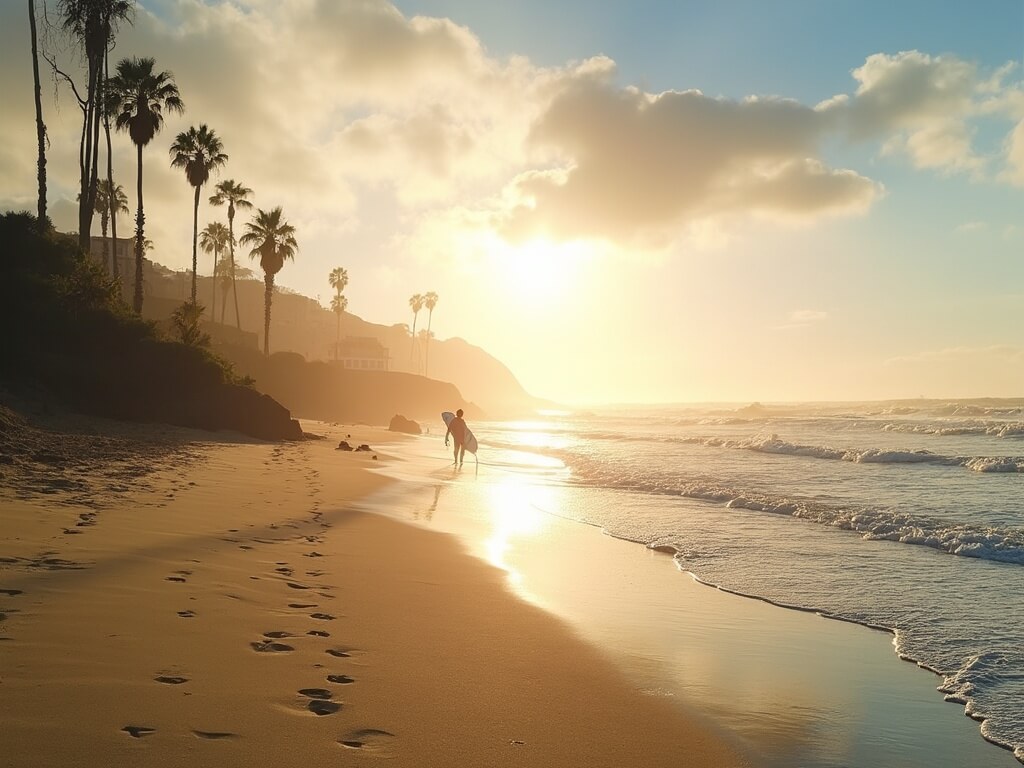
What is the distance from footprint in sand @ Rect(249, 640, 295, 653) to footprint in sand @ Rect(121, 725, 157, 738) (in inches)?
51.7

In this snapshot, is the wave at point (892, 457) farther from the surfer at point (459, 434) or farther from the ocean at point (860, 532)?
the surfer at point (459, 434)

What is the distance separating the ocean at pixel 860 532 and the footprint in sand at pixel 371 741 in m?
4.12

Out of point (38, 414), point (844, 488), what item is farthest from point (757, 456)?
point (38, 414)

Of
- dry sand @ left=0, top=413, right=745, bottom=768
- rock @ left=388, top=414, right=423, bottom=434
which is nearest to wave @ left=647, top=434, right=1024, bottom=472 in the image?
dry sand @ left=0, top=413, right=745, bottom=768

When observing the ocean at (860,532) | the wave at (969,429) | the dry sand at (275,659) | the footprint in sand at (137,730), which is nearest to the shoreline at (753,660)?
the ocean at (860,532)

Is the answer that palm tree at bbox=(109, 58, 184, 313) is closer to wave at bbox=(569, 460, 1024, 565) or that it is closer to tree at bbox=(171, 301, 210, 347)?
tree at bbox=(171, 301, 210, 347)

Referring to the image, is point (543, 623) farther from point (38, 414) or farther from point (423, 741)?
point (38, 414)

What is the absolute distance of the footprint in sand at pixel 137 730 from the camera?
318cm

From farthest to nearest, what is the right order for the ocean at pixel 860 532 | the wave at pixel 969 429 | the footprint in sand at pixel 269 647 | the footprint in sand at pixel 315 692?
the wave at pixel 969 429 < the ocean at pixel 860 532 < the footprint in sand at pixel 269 647 < the footprint in sand at pixel 315 692

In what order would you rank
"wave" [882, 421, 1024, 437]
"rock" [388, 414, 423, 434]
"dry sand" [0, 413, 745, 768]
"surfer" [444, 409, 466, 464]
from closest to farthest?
"dry sand" [0, 413, 745, 768]
"surfer" [444, 409, 466, 464]
"wave" [882, 421, 1024, 437]
"rock" [388, 414, 423, 434]

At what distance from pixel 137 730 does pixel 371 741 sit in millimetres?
1223

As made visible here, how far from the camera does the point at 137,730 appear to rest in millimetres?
3221

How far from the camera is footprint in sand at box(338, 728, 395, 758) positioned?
3.38 meters

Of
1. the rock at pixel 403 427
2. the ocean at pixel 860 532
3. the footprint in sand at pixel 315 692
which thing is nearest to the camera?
the footprint in sand at pixel 315 692
